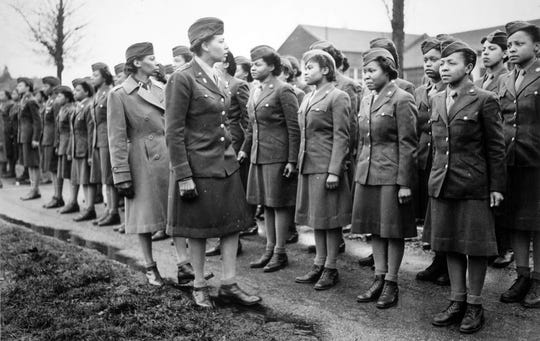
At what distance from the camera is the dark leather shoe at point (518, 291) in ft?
16.1

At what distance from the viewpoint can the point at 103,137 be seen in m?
8.79

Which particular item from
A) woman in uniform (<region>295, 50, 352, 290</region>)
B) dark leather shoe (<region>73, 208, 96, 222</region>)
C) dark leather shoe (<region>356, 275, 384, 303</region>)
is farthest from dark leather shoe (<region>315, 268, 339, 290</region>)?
dark leather shoe (<region>73, 208, 96, 222</region>)

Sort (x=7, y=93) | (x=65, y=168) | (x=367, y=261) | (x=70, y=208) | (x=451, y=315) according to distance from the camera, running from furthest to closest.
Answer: (x=7, y=93) < (x=65, y=168) < (x=70, y=208) < (x=367, y=261) < (x=451, y=315)

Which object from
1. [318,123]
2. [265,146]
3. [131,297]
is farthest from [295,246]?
[131,297]

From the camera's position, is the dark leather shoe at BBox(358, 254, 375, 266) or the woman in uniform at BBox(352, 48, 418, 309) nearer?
the woman in uniform at BBox(352, 48, 418, 309)

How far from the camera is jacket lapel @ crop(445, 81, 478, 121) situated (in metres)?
4.35

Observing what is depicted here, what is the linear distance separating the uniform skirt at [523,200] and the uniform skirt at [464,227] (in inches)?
28.9

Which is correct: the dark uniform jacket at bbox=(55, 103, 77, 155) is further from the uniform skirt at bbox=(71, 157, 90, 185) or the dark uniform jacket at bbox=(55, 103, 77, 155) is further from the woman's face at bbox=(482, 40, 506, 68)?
the woman's face at bbox=(482, 40, 506, 68)

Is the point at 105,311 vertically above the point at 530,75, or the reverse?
the point at 530,75

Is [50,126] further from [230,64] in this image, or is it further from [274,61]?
[274,61]

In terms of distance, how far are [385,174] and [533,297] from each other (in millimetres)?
1677

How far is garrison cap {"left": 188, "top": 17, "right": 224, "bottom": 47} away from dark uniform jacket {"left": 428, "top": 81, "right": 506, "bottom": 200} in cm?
218

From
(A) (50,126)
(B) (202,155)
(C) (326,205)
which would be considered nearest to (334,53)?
(C) (326,205)

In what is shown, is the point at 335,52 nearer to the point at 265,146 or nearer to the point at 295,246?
the point at 265,146
